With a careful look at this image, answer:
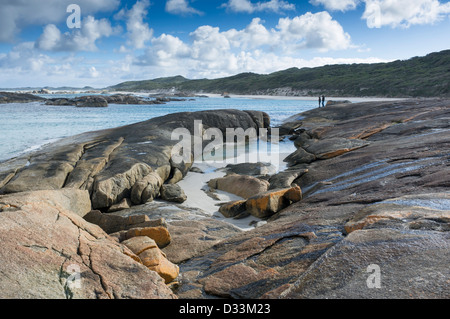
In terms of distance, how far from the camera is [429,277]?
9.84 feet

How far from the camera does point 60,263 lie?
3.51 meters

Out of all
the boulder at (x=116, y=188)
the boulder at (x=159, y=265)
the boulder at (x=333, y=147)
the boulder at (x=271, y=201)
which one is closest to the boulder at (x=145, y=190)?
the boulder at (x=116, y=188)

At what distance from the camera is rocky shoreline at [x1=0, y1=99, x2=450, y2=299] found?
325 cm

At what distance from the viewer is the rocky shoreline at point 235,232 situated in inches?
128

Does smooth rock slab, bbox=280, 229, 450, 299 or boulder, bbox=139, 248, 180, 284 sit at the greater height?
smooth rock slab, bbox=280, 229, 450, 299

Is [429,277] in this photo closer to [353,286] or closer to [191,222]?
[353,286]

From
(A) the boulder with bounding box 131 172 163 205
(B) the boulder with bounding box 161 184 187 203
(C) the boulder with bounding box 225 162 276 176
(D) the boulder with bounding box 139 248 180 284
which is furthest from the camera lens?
(C) the boulder with bounding box 225 162 276 176

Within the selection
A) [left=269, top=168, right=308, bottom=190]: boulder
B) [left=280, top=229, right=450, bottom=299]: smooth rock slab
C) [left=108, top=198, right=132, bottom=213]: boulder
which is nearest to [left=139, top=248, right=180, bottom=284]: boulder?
[left=280, top=229, right=450, bottom=299]: smooth rock slab

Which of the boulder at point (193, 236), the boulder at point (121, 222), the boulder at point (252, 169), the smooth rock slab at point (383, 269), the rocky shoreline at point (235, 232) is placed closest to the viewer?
the smooth rock slab at point (383, 269)

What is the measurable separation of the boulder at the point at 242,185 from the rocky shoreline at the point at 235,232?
0.04 meters

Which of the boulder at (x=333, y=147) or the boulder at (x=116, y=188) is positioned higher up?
the boulder at (x=333, y=147)

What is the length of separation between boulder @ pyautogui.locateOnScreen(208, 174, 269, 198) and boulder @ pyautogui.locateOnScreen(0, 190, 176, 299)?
5.84 metres

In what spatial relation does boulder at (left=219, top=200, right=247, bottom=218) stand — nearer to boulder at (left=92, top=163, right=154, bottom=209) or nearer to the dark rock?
the dark rock

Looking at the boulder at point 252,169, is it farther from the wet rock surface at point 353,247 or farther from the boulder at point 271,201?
the boulder at point 271,201
